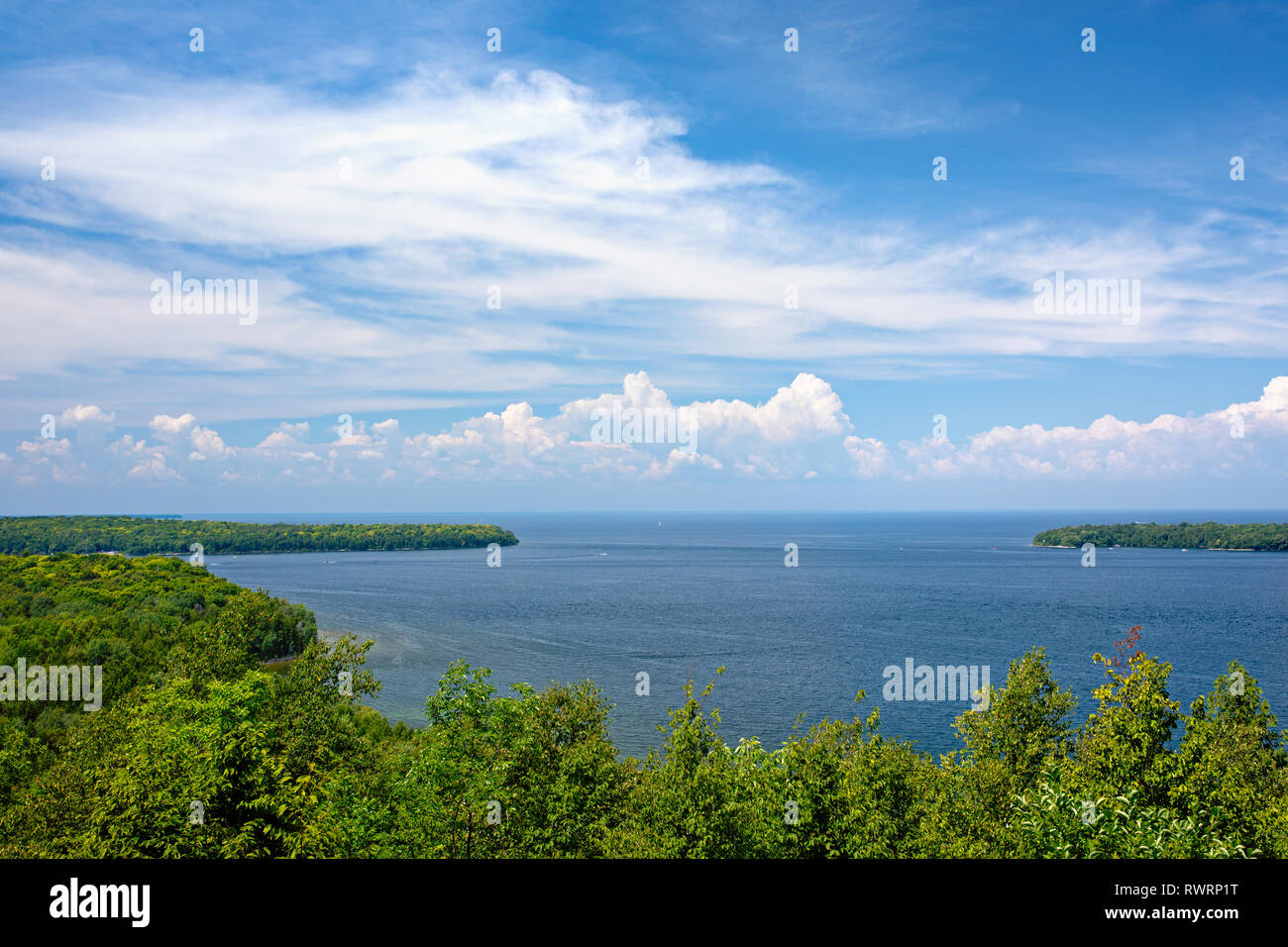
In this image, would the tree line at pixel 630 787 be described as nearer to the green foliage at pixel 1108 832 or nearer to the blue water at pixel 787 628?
the green foliage at pixel 1108 832

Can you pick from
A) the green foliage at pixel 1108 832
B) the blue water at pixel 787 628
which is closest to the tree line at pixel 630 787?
the green foliage at pixel 1108 832

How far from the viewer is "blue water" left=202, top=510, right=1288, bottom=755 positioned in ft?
207

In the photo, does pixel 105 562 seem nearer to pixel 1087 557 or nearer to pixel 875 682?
pixel 875 682

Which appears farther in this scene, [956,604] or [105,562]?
[956,604]

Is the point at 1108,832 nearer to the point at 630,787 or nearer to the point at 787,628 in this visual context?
the point at 630,787

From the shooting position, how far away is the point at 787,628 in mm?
96438

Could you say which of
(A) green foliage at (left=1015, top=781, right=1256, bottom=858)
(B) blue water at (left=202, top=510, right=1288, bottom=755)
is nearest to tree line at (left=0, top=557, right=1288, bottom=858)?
(A) green foliage at (left=1015, top=781, right=1256, bottom=858)

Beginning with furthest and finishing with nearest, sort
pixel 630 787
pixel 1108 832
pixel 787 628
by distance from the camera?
pixel 787 628 < pixel 630 787 < pixel 1108 832

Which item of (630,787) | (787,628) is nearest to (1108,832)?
(630,787)

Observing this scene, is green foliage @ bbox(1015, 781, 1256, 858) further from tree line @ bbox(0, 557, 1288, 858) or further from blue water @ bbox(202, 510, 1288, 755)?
blue water @ bbox(202, 510, 1288, 755)

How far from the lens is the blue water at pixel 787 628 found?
63125 mm

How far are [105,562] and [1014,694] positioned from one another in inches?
4411
